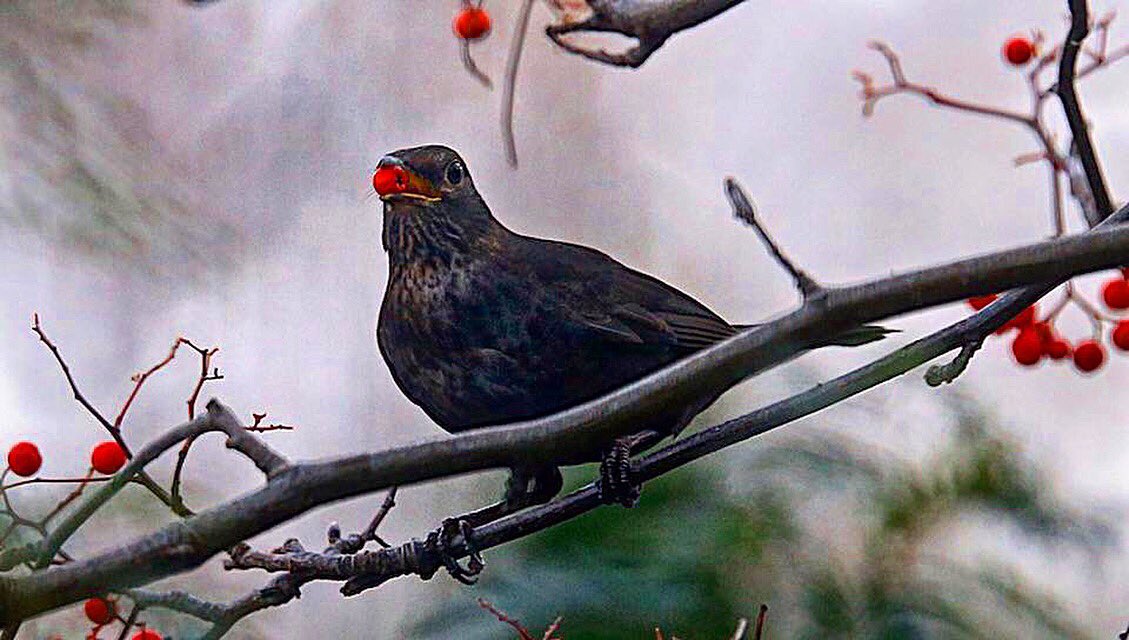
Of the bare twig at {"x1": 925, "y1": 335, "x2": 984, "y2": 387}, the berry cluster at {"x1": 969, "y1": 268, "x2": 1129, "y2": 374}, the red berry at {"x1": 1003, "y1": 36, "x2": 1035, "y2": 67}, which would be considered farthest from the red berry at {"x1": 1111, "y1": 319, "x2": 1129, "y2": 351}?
the bare twig at {"x1": 925, "y1": 335, "x2": 984, "y2": 387}

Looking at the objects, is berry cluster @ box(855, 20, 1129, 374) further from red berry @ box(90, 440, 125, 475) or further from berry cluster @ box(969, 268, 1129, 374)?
red berry @ box(90, 440, 125, 475)

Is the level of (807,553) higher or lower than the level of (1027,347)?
lower

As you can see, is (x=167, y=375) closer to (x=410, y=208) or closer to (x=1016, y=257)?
(x=410, y=208)

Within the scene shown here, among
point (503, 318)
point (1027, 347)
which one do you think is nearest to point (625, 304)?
point (503, 318)

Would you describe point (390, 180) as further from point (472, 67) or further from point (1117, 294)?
point (1117, 294)

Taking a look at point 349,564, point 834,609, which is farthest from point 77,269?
point 349,564

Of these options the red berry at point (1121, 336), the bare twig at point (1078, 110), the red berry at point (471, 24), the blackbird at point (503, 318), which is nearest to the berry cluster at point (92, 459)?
the blackbird at point (503, 318)

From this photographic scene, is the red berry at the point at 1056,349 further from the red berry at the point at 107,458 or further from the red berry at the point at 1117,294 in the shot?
the red berry at the point at 107,458
